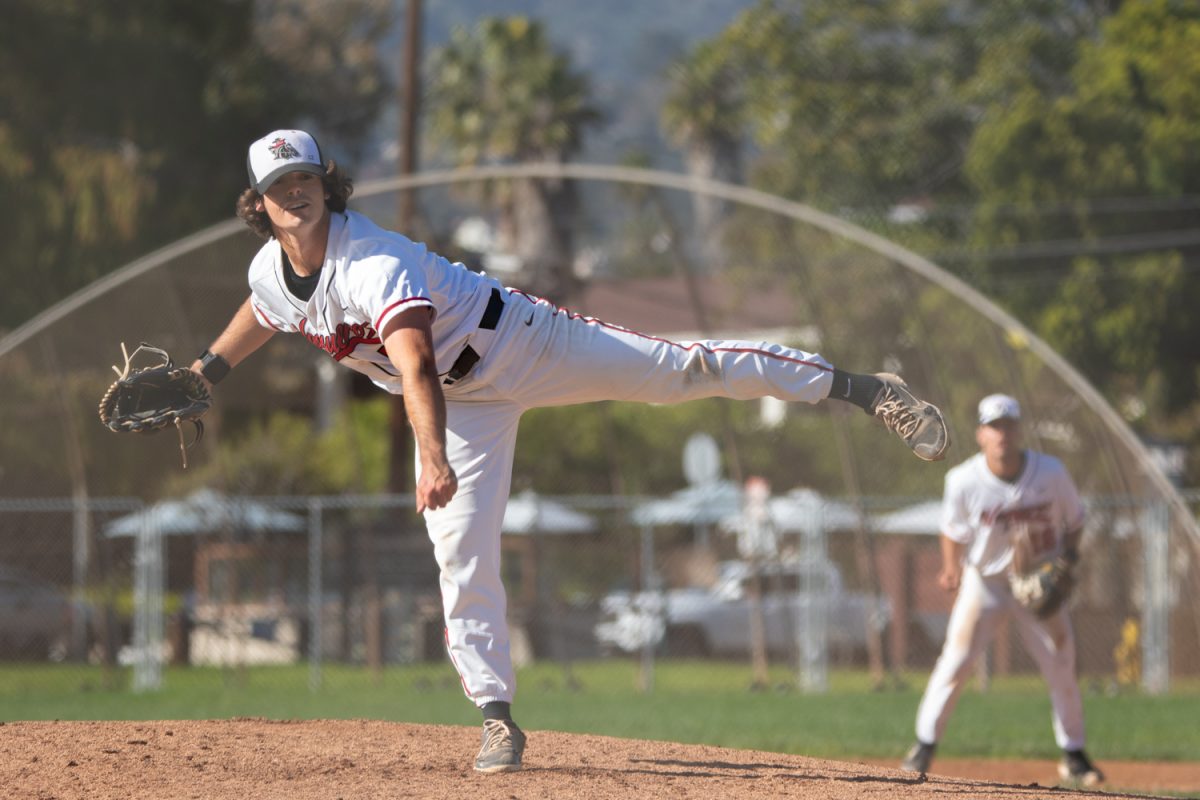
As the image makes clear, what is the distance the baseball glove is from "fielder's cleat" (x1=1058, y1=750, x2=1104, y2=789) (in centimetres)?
498

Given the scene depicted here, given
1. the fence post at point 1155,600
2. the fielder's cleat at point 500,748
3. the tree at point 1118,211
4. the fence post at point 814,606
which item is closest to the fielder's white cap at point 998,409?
the fielder's cleat at point 500,748

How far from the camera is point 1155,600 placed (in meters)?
14.8

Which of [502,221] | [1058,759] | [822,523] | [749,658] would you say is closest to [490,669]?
[1058,759]

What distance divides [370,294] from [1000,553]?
14.3ft

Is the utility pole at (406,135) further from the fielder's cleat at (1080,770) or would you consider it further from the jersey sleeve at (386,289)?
the jersey sleeve at (386,289)

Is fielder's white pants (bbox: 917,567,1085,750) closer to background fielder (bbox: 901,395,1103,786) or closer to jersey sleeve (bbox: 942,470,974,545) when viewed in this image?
background fielder (bbox: 901,395,1103,786)

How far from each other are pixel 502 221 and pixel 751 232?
11338 mm

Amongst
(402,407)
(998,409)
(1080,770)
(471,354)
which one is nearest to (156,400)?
(471,354)

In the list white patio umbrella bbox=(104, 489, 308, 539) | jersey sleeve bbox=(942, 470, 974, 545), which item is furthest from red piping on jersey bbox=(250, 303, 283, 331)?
white patio umbrella bbox=(104, 489, 308, 539)

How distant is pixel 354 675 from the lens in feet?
52.2

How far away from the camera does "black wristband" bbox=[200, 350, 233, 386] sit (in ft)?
18.9

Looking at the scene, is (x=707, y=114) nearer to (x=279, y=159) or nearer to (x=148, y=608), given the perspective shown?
(x=148, y=608)

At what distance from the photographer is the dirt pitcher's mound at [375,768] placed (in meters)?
4.84

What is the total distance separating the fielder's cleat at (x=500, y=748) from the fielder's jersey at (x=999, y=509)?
3.58m
